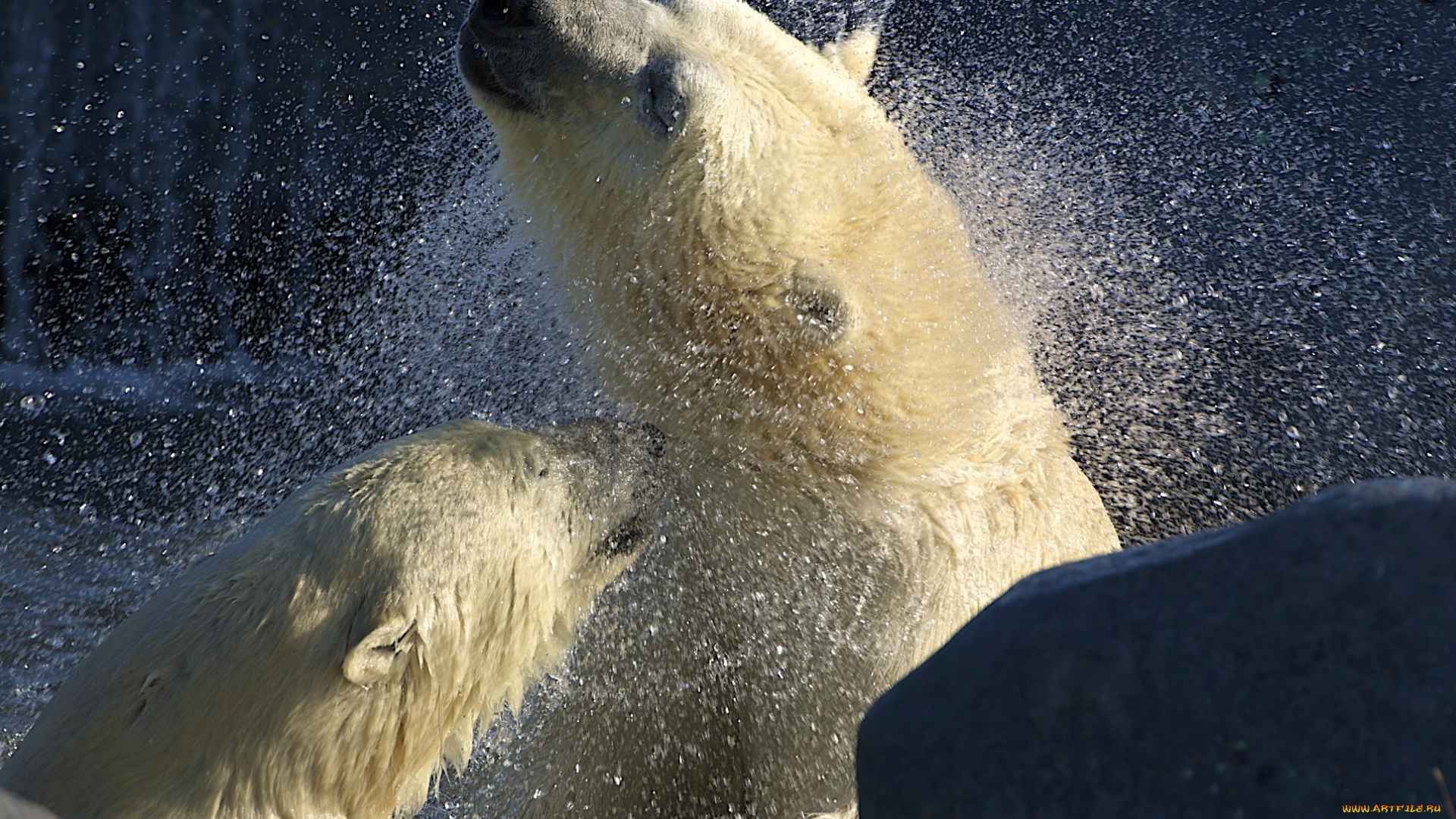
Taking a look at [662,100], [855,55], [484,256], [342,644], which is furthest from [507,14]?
[342,644]

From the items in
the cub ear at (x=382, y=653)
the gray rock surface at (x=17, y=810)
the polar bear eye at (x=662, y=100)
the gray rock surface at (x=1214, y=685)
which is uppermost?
the gray rock surface at (x=17, y=810)

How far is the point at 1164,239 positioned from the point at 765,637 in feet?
11.8

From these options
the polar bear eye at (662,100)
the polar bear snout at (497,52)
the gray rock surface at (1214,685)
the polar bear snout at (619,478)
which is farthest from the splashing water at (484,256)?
the gray rock surface at (1214,685)

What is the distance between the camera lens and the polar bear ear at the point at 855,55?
9.89 ft

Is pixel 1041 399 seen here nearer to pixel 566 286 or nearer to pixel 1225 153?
pixel 566 286

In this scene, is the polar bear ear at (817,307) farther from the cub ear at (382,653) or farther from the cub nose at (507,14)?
the cub ear at (382,653)

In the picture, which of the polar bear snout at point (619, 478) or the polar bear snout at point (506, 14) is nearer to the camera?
the polar bear snout at point (619, 478)

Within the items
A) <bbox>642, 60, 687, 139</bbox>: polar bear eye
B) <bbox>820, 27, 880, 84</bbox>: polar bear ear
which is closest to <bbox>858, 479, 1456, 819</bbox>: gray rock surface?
<bbox>642, 60, 687, 139</bbox>: polar bear eye

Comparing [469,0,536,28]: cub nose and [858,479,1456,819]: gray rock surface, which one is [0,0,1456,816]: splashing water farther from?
[858,479,1456,819]: gray rock surface

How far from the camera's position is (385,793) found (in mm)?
2154

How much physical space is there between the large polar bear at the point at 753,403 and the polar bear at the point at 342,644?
1.02 feet

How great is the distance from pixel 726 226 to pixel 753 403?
15.5 inches

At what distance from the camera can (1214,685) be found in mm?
1187

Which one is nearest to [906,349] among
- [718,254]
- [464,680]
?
[718,254]
